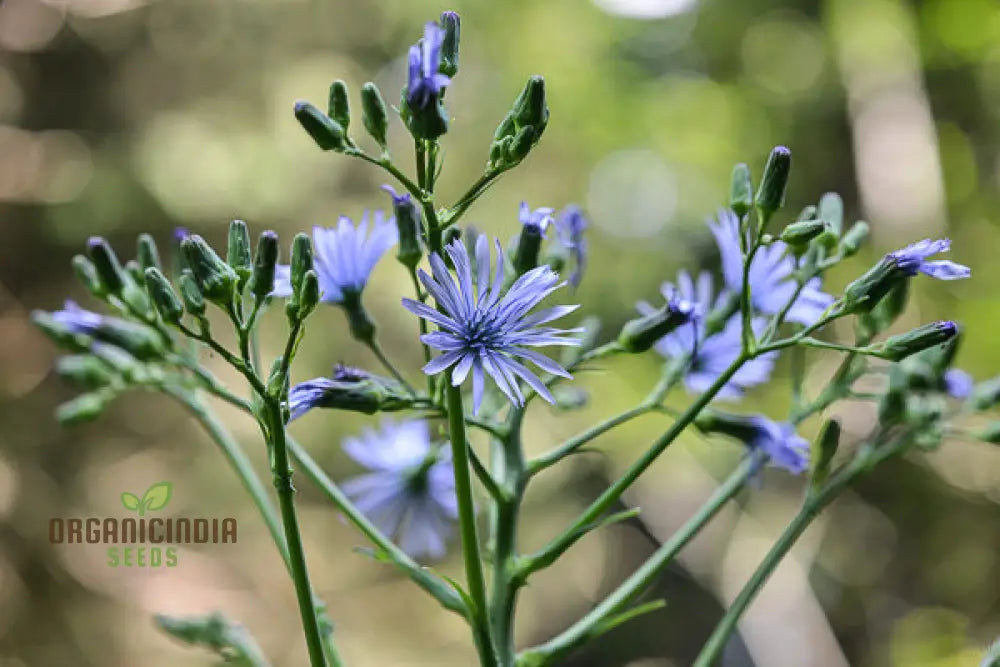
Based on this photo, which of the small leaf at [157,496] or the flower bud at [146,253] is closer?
the flower bud at [146,253]

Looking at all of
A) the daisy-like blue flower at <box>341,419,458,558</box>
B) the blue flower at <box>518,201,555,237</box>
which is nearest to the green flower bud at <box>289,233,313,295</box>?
the blue flower at <box>518,201,555,237</box>

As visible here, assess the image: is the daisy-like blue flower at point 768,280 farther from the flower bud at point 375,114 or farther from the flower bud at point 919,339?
the flower bud at point 375,114

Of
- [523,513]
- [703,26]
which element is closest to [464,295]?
[523,513]

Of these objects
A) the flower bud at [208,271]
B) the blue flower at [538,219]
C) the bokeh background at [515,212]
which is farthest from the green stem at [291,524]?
the bokeh background at [515,212]

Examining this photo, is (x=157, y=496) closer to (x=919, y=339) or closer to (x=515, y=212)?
(x=919, y=339)

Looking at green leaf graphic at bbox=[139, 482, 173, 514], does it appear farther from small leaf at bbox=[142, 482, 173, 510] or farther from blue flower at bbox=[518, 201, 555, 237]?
blue flower at bbox=[518, 201, 555, 237]

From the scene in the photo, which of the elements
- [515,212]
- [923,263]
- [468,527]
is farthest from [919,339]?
[515,212]
